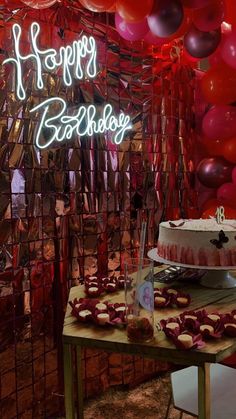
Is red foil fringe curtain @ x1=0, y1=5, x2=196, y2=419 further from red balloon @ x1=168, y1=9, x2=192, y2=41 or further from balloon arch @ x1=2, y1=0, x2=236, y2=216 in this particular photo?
red balloon @ x1=168, y1=9, x2=192, y2=41

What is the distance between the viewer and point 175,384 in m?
2.00

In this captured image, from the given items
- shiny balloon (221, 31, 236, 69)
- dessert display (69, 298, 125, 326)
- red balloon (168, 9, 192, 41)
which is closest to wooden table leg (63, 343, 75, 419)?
dessert display (69, 298, 125, 326)

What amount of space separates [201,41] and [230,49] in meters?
0.22

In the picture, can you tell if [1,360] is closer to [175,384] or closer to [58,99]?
[175,384]

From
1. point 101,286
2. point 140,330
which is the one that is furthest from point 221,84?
point 140,330

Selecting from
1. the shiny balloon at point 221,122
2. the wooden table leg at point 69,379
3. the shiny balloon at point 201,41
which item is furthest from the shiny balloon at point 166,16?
the wooden table leg at point 69,379

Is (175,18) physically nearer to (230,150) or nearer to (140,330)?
(230,150)

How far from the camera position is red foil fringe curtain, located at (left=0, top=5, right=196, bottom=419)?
99.8 inches

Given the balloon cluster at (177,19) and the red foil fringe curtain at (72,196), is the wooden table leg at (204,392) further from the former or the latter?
the balloon cluster at (177,19)

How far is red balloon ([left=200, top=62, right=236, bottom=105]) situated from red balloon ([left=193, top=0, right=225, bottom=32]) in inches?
20.4

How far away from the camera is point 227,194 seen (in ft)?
11.3

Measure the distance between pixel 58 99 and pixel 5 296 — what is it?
1.12 meters

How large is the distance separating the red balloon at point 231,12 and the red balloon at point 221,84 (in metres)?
0.34

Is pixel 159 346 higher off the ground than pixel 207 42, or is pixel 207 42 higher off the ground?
pixel 207 42
